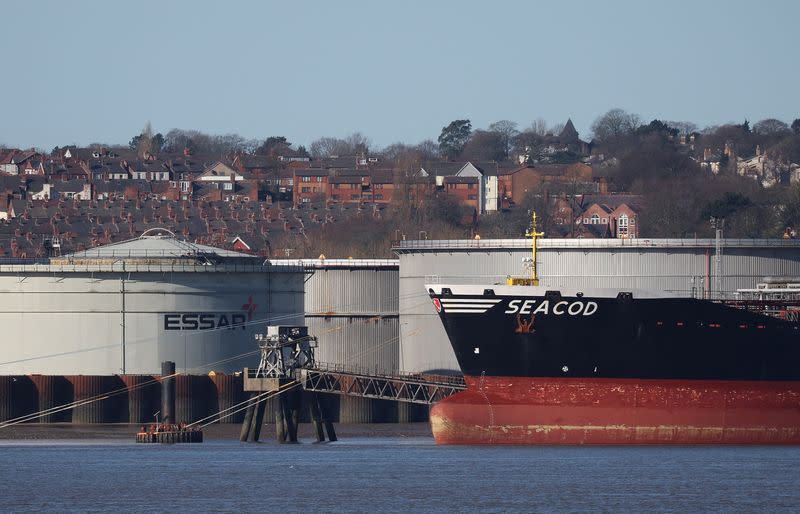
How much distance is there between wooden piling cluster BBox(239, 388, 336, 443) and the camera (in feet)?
194

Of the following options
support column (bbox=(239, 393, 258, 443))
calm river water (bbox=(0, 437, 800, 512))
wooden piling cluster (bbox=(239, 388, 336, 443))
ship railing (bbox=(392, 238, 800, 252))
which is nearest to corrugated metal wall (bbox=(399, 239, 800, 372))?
ship railing (bbox=(392, 238, 800, 252))

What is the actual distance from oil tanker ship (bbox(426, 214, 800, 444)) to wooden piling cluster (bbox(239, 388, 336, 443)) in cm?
571

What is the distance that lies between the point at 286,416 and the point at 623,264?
17086mm

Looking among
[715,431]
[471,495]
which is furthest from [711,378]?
[471,495]

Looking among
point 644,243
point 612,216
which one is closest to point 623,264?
point 644,243

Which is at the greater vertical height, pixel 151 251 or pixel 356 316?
pixel 151 251

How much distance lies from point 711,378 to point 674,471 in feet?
19.0

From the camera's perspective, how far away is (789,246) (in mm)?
70750

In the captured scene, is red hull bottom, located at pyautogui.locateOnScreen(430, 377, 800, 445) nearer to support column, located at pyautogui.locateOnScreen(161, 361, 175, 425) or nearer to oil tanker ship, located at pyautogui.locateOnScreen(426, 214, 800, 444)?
oil tanker ship, located at pyautogui.locateOnScreen(426, 214, 800, 444)

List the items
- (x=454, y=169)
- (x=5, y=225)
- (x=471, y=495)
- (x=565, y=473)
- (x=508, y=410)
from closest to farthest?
(x=471, y=495) < (x=565, y=473) < (x=508, y=410) < (x=5, y=225) < (x=454, y=169)

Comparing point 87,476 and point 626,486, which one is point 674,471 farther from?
point 87,476

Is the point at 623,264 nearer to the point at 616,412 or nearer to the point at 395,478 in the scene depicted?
the point at 616,412

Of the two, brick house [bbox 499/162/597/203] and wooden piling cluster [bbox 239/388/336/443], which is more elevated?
brick house [bbox 499/162/597/203]

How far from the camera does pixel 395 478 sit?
49.3 meters
